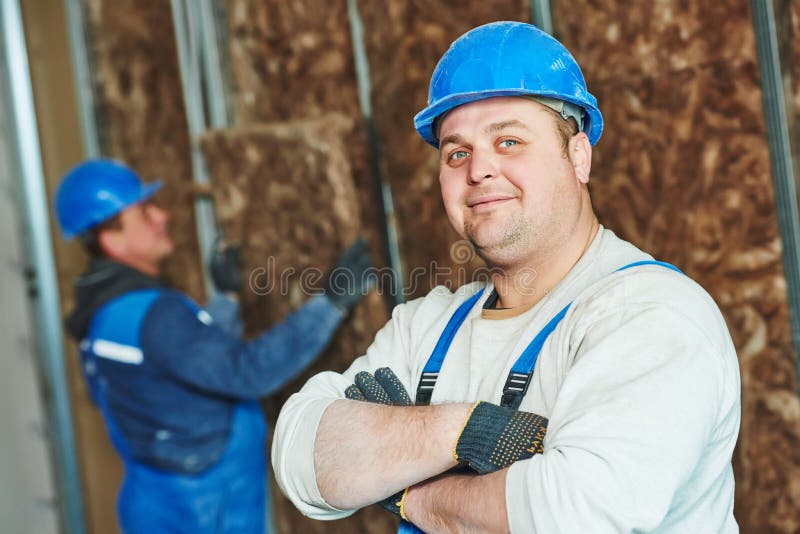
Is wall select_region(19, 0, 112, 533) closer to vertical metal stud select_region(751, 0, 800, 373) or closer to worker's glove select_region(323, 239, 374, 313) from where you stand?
worker's glove select_region(323, 239, 374, 313)

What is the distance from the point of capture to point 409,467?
1.35 metres

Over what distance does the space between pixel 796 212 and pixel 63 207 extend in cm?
263

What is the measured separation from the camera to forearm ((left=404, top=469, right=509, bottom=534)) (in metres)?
1.24

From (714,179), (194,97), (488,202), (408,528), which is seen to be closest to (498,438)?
(408,528)

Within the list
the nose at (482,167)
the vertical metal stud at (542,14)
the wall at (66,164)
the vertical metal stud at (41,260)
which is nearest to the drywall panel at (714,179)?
the vertical metal stud at (542,14)

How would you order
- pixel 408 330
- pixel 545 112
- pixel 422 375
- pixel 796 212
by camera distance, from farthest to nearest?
pixel 796 212, pixel 408 330, pixel 422 375, pixel 545 112

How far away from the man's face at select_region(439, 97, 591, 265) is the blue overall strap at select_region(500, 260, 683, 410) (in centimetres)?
15

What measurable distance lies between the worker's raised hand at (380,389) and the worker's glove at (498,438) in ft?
0.80

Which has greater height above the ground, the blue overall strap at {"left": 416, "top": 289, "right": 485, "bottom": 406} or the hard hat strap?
the hard hat strap

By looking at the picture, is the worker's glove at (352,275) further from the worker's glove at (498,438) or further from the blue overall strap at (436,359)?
the worker's glove at (498,438)

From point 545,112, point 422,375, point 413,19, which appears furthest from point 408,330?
point 413,19

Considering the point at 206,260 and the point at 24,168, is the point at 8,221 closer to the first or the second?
the point at 24,168

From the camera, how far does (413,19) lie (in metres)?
2.70

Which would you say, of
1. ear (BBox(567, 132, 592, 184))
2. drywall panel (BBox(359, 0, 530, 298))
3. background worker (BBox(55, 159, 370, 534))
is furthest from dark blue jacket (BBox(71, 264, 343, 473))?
ear (BBox(567, 132, 592, 184))
